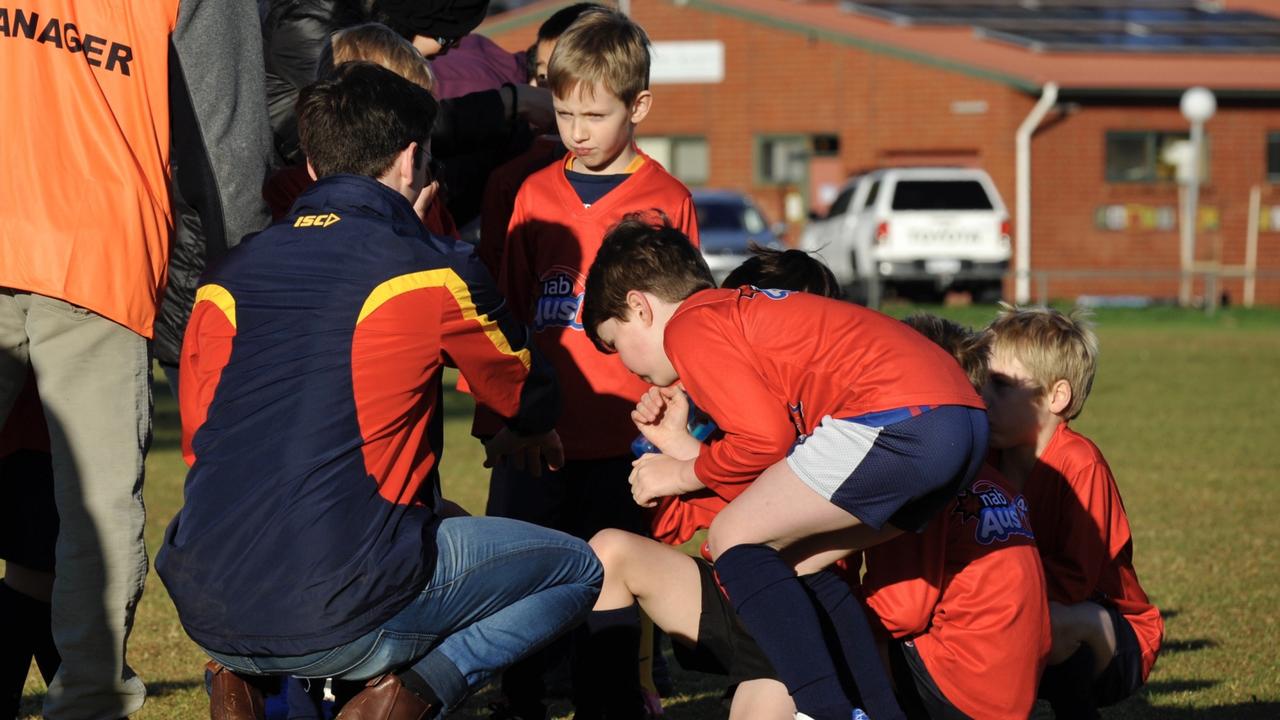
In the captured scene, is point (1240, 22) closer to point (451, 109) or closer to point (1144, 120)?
point (1144, 120)

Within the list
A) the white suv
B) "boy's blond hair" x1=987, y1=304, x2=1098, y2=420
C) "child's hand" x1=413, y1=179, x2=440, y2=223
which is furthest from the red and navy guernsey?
the white suv

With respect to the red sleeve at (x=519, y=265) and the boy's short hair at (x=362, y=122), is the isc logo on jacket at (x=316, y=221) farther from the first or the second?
the red sleeve at (x=519, y=265)

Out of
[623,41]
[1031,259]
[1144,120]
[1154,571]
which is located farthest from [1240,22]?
[623,41]

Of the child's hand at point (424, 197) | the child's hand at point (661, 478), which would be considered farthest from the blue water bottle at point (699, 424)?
the child's hand at point (424, 197)

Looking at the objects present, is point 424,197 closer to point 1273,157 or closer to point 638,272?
point 638,272

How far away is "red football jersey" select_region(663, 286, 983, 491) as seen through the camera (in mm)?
3502

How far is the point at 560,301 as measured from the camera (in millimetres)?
4625

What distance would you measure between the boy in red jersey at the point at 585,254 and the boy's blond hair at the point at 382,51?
0.44m

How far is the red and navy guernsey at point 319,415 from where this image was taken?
10.4ft

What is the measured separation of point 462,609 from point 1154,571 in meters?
4.35

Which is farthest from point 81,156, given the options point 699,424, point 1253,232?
point 1253,232

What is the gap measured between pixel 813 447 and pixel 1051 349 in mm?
958

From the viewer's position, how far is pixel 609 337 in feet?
12.9

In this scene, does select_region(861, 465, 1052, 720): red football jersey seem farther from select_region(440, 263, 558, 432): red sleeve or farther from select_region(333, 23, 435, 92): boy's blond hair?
select_region(333, 23, 435, 92): boy's blond hair
